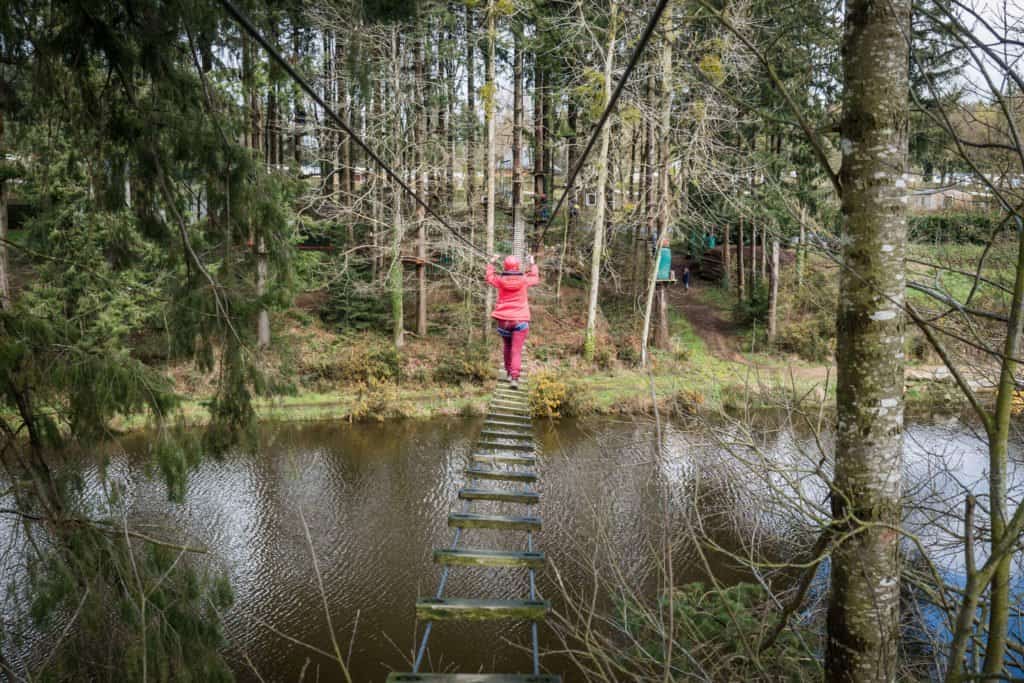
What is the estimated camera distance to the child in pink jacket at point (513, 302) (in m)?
6.98

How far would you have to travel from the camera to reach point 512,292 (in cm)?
706

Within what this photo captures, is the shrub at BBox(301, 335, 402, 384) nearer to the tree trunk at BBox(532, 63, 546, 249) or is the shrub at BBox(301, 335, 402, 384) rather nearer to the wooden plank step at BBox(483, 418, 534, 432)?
the tree trunk at BBox(532, 63, 546, 249)

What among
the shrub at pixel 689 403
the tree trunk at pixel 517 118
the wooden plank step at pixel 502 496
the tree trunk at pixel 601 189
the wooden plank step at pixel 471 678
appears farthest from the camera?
the tree trunk at pixel 517 118

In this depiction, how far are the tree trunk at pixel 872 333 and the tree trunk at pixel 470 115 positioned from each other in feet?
42.1

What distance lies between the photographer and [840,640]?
2.15 metres

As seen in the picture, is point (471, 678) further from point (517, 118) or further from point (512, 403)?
point (517, 118)

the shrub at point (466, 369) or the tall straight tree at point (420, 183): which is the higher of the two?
the tall straight tree at point (420, 183)

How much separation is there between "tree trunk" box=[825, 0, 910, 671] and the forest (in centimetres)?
1

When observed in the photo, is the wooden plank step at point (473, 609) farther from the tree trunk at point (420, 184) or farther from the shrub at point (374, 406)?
the tree trunk at point (420, 184)

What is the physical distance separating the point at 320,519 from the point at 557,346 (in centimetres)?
825

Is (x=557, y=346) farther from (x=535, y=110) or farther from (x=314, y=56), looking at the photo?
(x=314, y=56)

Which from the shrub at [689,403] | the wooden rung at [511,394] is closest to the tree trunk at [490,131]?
the wooden rung at [511,394]

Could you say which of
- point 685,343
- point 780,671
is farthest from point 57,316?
point 685,343

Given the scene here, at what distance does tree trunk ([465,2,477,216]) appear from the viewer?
Answer: 15.0m
